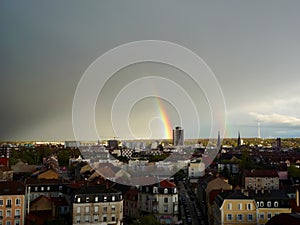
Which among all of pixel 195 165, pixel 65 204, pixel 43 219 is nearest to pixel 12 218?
pixel 43 219

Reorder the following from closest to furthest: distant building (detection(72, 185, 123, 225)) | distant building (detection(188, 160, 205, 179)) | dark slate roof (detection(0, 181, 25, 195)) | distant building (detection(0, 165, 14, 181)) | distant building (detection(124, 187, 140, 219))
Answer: dark slate roof (detection(0, 181, 25, 195)) → distant building (detection(72, 185, 123, 225)) → distant building (detection(124, 187, 140, 219)) → distant building (detection(0, 165, 14, 181)) → distant building (detection(188, 160, 205, 179))

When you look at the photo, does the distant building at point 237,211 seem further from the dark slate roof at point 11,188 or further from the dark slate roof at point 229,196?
the dark slate roof at point 11,188

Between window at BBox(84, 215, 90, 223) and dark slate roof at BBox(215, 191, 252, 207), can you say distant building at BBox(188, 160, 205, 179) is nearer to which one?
dark slate roof at BBox(215, 191, 252, 207)

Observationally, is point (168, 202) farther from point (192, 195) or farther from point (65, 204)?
point (192, 195)

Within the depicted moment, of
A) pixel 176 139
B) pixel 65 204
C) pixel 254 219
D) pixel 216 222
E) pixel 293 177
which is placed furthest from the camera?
pixel 176 139

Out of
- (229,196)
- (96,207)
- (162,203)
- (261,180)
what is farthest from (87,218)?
(261,180)

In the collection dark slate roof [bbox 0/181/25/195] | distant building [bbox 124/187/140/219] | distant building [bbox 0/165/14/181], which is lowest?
distant building [bbox 124/187/140/219]

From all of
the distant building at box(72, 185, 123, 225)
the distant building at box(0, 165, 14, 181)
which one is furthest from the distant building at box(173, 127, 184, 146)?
the distant building at box(72, 185, 123, 225)
